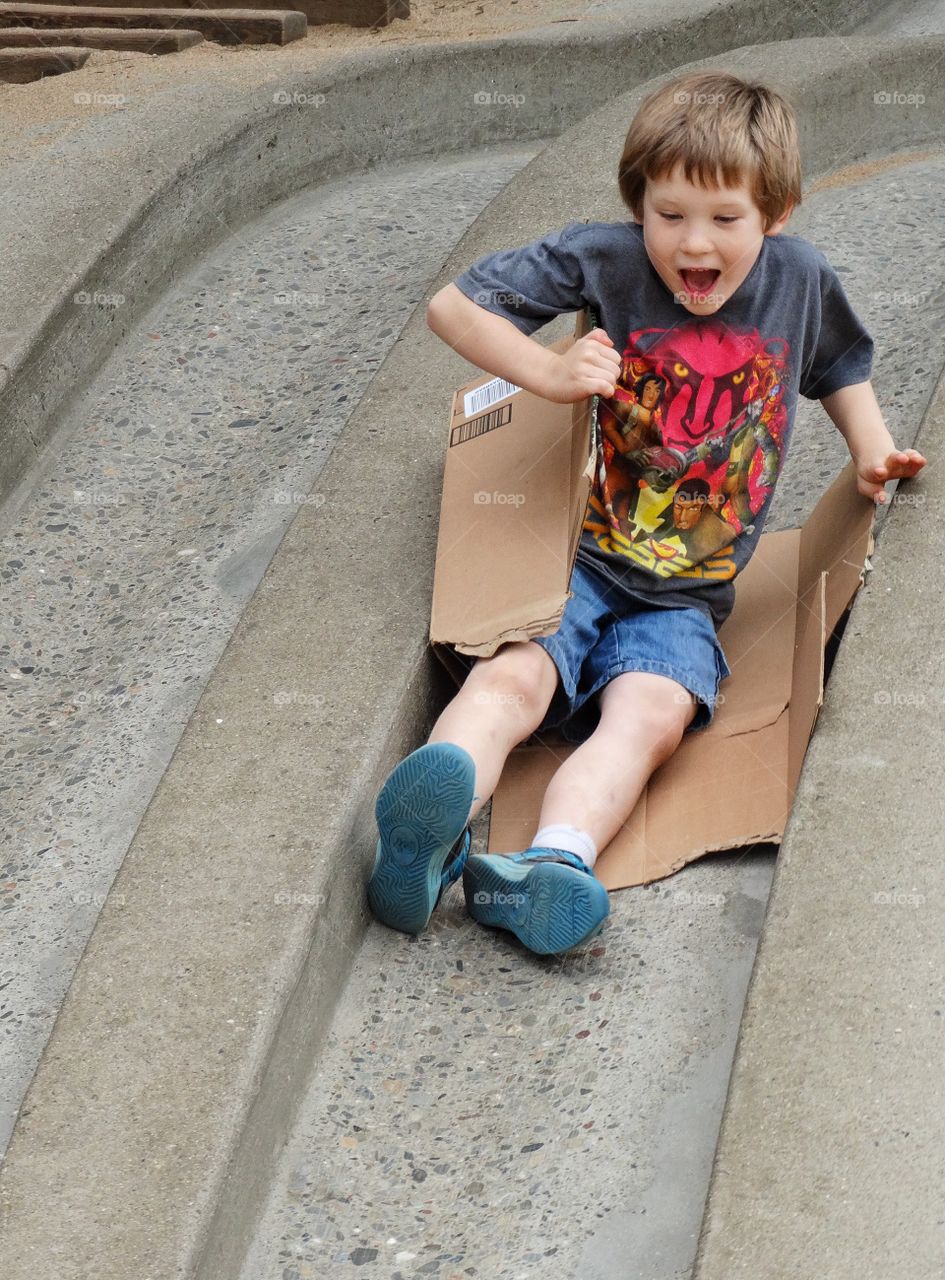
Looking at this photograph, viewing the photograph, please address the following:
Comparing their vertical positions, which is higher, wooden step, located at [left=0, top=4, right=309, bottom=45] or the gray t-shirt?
the gray t-shirt

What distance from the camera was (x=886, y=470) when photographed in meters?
2.62

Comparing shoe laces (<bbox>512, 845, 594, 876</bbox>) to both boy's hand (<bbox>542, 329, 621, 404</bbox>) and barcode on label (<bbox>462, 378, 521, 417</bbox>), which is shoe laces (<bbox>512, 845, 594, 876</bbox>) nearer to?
boy's hand (<bbox>542, 329, 621, 404</bbox>)

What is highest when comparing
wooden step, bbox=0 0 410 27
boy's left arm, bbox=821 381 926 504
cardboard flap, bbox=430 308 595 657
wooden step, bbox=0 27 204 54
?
boy's left arm, bbox=821 381 926 504

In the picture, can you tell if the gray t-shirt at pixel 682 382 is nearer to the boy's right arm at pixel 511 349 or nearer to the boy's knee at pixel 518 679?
the boy's right arm at pixel 511 349

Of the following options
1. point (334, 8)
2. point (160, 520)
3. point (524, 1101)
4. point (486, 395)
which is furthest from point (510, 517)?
point (334, 8)

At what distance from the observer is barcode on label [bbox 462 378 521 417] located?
9.61 feet

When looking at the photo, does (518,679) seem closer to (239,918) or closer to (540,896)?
(540,896)

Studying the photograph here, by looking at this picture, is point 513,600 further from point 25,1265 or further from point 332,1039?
point 25,1265

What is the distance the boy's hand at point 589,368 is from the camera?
2.44m

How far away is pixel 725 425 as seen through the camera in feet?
8.75

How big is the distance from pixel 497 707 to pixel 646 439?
0.56m

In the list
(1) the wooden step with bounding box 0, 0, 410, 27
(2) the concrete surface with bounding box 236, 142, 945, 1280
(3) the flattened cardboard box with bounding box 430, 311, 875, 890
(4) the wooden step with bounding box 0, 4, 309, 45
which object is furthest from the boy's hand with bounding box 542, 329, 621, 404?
(1) the wooden step with bounding box 0, 0, 410, 27

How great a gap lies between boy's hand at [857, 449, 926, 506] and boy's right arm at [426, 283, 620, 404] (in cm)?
50

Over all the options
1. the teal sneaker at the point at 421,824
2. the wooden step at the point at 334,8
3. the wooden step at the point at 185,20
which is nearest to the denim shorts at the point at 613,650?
the teal sneaker at the point at 421,824
